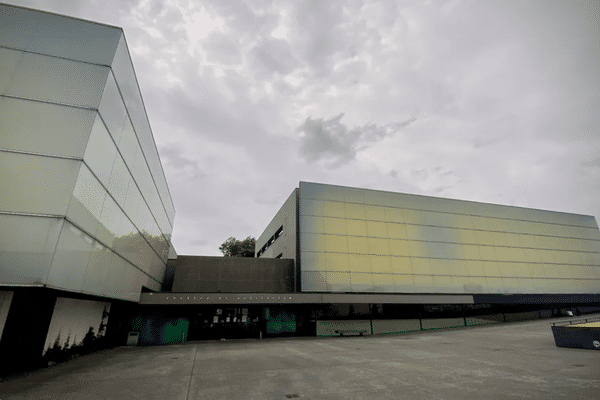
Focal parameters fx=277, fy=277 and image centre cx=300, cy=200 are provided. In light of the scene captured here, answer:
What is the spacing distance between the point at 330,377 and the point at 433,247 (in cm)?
2535

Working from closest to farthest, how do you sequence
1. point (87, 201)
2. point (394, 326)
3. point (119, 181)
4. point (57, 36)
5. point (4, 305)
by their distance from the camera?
1. point (4, 305)
2. point (87, 201)
3. point (57, 36)
4. point (119, 181)
5. point (394, 326)

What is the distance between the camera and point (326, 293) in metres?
24.1

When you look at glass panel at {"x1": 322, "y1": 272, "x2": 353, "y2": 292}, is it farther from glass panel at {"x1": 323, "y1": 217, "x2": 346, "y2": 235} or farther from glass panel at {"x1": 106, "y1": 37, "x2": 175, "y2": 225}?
glass panel at {"x1": 106, "y1": 37, "x2": 175, "y2": 225}

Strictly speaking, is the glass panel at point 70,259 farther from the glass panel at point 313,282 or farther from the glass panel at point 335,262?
the glass panel at point 335,262

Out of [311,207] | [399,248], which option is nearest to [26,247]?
[311,207]

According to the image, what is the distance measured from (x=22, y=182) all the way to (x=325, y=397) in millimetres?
11279

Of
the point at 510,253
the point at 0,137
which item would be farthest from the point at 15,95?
the point at 510,253

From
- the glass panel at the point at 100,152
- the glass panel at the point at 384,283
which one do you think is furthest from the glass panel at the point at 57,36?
the glass panel at the point at 384,283

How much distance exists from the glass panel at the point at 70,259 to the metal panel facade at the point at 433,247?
17902mm

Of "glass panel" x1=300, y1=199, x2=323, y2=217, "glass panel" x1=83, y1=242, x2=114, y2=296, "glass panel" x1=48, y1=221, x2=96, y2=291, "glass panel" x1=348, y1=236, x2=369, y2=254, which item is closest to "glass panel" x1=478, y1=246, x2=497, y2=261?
"glass panel" x1=348, y1=236, x2=369, y2=254

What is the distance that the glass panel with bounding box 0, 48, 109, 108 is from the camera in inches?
392

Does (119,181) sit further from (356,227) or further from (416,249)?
(416,249)

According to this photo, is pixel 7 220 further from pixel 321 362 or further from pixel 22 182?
pixel 321 362

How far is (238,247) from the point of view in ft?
184
